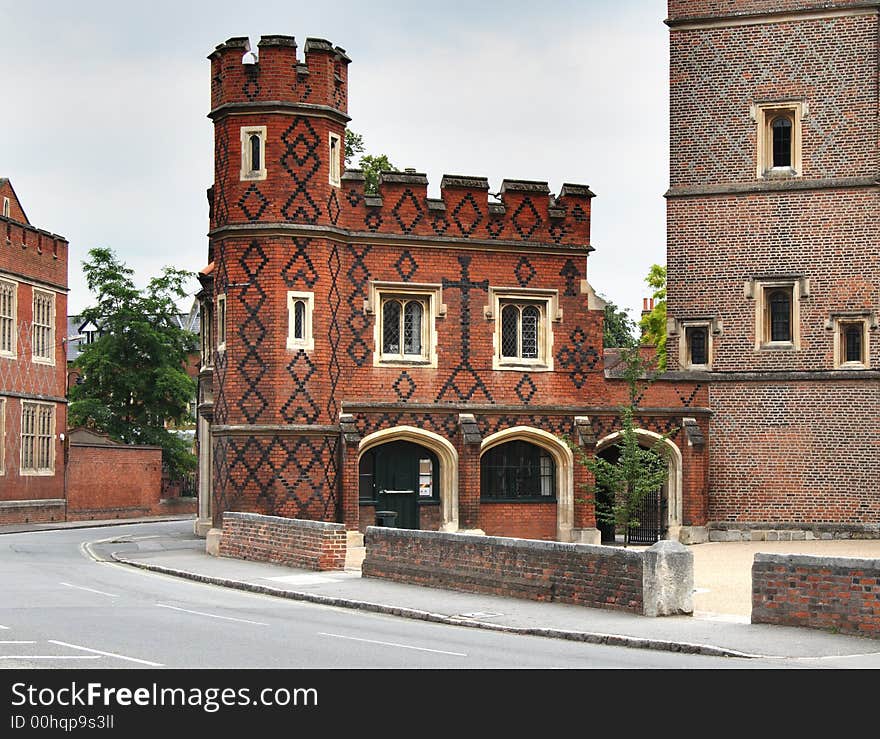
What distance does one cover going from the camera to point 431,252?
32344 mm

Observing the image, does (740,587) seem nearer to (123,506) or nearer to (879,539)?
(879,539)

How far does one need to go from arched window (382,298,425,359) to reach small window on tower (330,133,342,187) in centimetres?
283

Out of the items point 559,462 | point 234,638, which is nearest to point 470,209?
point 559,462

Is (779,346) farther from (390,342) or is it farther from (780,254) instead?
(390,342)

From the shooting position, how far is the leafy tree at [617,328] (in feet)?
265

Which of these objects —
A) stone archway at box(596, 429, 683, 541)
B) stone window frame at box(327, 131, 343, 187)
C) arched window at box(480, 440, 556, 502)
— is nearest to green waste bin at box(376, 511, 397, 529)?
arched window at box(480, 440, 556, 502)

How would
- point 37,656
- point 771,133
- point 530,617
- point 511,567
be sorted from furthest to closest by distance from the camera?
point 771,133 → point 511,567 → point 530,617 → point 37,656

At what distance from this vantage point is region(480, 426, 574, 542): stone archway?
107 feet

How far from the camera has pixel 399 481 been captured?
105 feet

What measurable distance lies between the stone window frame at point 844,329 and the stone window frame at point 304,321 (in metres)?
11.8

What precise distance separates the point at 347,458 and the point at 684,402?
8.40 m

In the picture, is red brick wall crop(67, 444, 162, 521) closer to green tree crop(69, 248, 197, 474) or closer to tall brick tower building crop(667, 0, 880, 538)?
green tree crop(69, 248, 197, 474)

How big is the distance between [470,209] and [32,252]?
65.6 ft

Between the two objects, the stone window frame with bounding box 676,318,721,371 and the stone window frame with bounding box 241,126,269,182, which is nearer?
the stone window frame with bounding box 241,126,269,182
